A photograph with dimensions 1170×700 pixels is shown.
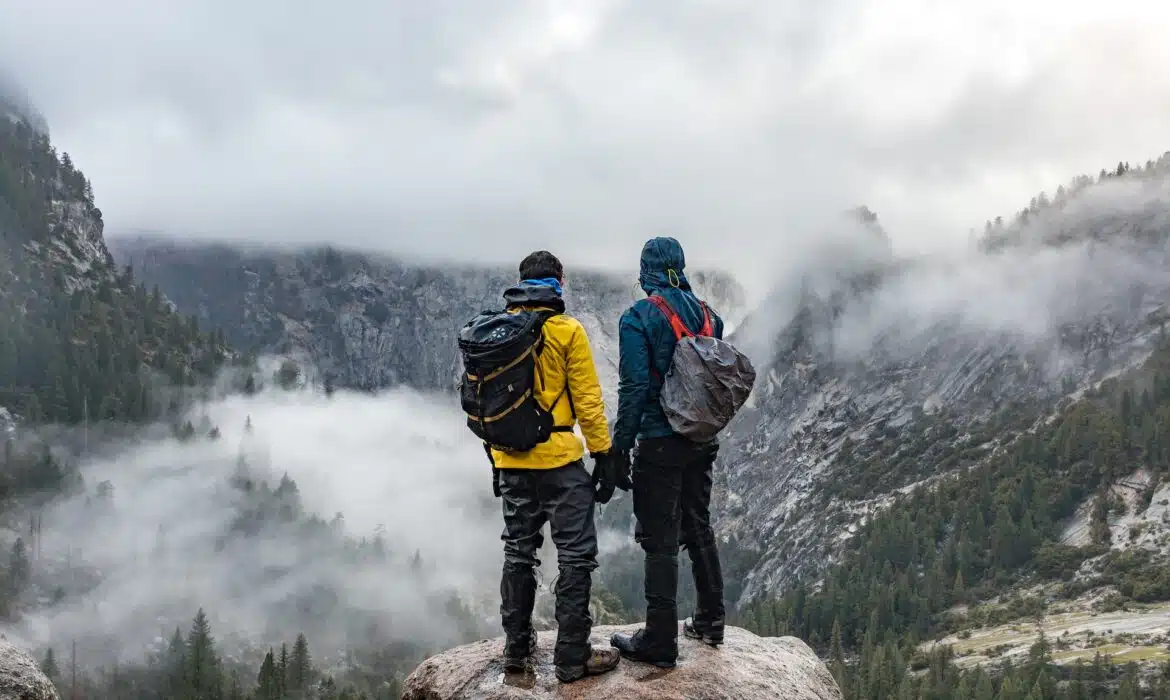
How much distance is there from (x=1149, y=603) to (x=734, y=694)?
516ft

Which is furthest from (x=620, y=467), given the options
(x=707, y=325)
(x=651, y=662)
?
(x=651, y=662)

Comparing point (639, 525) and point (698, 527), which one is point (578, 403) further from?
point (698, 527)

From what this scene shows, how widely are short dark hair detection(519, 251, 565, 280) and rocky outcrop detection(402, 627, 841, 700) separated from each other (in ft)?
16.8

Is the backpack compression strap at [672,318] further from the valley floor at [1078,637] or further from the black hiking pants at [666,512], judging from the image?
the valley floor at [1078,637]

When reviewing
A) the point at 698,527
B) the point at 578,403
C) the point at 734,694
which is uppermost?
the point at 578,403

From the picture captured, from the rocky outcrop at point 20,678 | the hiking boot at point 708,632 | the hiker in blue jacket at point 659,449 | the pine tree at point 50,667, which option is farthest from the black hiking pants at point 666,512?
the pine tree at point 50,667

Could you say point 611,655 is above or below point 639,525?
below

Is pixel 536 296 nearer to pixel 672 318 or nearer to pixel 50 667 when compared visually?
pixel 672 318

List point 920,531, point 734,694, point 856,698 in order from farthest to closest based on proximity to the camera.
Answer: point 920,531 < point 856,698 < point 734,694

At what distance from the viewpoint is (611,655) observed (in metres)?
11.3

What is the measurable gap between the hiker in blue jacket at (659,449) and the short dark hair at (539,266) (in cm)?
111

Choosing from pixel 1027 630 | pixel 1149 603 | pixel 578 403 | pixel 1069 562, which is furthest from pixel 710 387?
pixel 1069 562

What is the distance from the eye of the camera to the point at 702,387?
10531mm

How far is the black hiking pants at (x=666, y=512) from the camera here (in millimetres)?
10891
